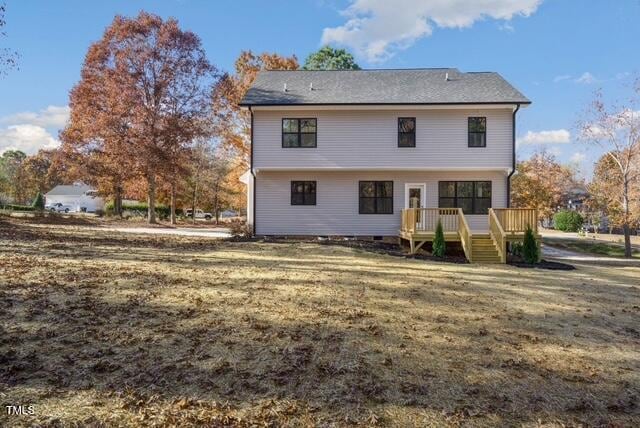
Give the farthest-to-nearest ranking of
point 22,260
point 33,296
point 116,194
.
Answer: point 116,194
point 22,260
point 33,296

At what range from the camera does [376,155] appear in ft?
57.0

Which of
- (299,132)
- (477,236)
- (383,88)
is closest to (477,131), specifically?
(383,88)

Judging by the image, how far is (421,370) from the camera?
430 centimetres

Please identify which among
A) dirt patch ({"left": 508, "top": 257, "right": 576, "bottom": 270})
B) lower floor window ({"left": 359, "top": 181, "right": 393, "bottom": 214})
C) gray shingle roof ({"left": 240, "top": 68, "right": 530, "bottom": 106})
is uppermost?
gray shingle roof ({"left": 240, "top": 68, "right": 530, "bottom": 106})

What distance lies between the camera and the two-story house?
1720 centimetres

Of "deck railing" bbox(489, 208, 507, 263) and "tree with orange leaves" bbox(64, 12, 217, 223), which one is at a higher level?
"tree with orange leaves" bbox(64, 12, 217, 223)

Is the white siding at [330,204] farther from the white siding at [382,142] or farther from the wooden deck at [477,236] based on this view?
the wooden deck at [477,236]

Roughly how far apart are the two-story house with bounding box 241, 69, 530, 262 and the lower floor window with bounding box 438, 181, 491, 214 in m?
0.04

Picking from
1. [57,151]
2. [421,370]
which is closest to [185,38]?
[57,151]

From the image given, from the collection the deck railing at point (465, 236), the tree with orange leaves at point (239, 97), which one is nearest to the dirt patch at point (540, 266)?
the deck railing at point (465, 236)

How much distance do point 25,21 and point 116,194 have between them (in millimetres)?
26186

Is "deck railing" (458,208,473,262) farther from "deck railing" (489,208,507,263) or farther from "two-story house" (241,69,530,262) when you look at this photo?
"two-story house" (241,69,530,262)

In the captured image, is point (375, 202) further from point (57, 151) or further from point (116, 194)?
point (116, 194)

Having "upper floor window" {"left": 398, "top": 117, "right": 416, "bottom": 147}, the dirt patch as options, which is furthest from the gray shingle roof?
the dirt patch
